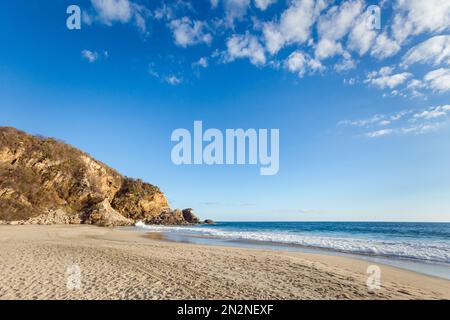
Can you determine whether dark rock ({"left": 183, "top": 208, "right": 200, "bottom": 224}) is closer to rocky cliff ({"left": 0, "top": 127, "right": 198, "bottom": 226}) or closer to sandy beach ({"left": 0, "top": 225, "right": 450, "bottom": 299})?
rocky cliff ({"left": 0, "top": 127, "right": 198, "bottom": 226})

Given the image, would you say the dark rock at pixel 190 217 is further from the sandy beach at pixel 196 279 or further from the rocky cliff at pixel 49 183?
the sandy beach at pixel 196 279

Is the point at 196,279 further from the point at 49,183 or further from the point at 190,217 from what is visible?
the point at 190,217

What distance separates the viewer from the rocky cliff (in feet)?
133

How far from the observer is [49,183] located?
46.3 m

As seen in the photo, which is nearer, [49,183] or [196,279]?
[196,279]

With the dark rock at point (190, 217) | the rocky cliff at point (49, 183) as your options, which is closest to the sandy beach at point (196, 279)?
the rocky cliff at point (49, 183)

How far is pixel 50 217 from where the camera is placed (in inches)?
1672

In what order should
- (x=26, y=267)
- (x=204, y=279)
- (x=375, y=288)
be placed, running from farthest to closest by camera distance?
(x=26, y=267)
(x=204, y=279)
(x=375, y=288)

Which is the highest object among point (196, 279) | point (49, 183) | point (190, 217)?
point (49, 183)

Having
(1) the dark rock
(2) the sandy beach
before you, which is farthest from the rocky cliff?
(2) the sandy beach

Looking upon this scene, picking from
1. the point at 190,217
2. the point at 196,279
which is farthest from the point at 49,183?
the point at 196,279

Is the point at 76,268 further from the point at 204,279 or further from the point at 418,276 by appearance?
the point at 418,276
